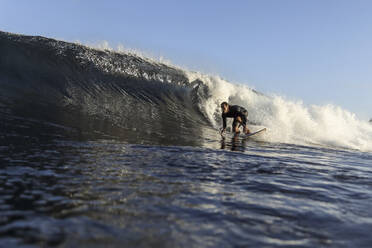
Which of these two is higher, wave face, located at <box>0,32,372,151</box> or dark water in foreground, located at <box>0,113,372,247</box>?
wave face, located at <box>0,32,372,151</box>

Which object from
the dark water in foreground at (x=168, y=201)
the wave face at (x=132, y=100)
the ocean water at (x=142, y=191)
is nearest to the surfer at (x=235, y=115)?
the wave face at (x=132, y=100)

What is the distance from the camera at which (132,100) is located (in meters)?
13.2

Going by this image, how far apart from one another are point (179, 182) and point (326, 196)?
1.85 metres

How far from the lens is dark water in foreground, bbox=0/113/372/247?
2070 mm

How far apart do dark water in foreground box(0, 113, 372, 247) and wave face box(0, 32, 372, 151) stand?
302cm

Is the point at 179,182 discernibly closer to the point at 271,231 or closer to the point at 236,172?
the point at 236,172

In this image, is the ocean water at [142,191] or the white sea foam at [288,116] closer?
the ocean water at [142,191]

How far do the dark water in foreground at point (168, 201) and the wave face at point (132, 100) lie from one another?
302 centimetres

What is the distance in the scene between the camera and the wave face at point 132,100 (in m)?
9.16

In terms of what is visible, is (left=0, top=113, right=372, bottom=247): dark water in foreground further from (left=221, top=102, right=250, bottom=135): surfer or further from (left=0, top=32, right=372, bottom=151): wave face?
(left=221, top=102, right=250, bottom=135): surfer

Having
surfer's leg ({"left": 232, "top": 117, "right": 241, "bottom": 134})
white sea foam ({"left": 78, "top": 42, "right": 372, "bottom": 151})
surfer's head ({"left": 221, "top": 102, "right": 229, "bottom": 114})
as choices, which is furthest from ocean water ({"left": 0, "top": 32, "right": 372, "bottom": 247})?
white sea foam ({"left": 78, "top": 42, "right": 372, "bottom": 151})

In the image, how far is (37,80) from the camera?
12258 mm

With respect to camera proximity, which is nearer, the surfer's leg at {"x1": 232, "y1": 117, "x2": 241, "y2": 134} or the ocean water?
the ocean water

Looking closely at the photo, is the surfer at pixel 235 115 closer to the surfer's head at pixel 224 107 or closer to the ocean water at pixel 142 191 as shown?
the surfer's head at pixel 224 107
